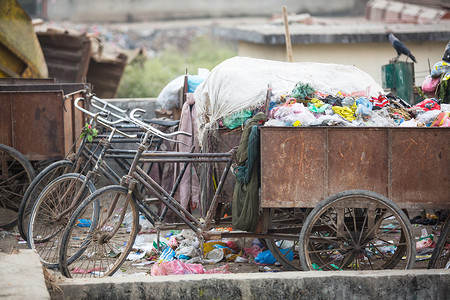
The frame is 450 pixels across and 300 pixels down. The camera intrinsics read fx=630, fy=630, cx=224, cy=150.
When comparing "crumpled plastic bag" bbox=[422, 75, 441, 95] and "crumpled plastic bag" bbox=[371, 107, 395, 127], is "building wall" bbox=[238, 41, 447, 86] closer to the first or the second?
"crumpled plastic bag" bbox=[422, 75, 441, 95]

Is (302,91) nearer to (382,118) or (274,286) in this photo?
(382,118)

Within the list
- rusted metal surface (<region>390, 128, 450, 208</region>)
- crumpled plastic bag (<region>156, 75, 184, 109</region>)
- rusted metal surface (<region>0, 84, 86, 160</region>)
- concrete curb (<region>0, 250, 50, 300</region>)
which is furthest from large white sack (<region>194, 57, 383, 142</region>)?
concrete curb (<region>0, 250, 50, 300</region>)

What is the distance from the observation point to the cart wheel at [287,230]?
5422 millimetres

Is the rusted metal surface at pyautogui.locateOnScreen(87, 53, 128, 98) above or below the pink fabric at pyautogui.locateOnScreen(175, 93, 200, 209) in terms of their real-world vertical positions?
above

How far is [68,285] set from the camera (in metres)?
4.29

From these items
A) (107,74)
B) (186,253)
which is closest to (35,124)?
(186,253)

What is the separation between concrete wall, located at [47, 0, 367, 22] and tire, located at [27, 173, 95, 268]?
18299 millimetres

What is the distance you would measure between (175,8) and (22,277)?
2144cm

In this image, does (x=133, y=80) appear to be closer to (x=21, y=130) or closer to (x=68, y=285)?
(x=21, y=130)

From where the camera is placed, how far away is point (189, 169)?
6.15m

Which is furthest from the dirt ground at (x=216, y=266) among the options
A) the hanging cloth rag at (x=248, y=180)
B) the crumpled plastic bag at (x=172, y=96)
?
the crumpled plastic bag at (x=172, y=96)

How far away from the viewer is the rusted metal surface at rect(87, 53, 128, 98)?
13.0 meters

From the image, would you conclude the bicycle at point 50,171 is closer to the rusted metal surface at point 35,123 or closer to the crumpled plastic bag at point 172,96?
the rusted metal surface at point 35,123

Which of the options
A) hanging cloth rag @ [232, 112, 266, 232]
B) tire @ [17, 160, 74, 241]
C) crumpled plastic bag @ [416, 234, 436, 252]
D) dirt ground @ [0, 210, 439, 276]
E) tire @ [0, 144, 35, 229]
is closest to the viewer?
hanging cloth rag @ [232, 112, 266, 232]
